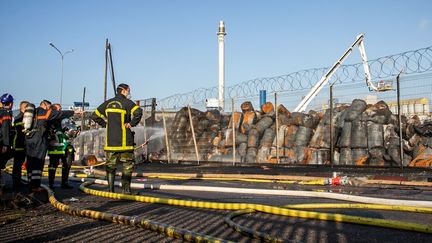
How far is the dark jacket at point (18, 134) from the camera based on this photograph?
8.56 m

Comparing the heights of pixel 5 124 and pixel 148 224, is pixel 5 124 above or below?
above

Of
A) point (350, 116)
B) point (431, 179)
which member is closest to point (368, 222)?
point (431, 179)

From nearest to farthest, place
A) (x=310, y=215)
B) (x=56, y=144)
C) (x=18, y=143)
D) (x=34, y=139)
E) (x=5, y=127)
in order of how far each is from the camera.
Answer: (x=310, y=215), (x=5, y=127), (x=34, y=139), (x=56, y=144), (x=18, y=143)

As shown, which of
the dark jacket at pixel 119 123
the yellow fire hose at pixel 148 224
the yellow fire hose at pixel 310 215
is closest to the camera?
the yellow fire hose at pixel 148 224

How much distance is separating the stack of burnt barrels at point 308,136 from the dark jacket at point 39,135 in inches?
317

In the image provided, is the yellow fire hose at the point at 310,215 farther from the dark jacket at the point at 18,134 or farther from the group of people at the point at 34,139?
the dark jacket at the point at 18,134

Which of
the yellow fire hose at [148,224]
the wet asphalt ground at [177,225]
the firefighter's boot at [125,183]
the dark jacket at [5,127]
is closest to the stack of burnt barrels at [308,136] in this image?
the firefighter's boot at [125,183]

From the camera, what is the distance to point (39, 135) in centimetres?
756

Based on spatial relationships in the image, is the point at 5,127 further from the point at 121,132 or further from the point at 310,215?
the point at 310,215

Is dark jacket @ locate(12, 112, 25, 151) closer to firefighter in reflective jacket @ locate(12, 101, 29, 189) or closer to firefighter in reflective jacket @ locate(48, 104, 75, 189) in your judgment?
firefighter in reflective jacket @ locate(12, 101, 29, 189)

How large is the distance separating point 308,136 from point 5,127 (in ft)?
37.1

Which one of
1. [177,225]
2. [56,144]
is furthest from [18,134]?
→ [177,225]

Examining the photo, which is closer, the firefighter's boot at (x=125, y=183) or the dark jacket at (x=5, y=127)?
the dark jacket at (x=5, y=127)

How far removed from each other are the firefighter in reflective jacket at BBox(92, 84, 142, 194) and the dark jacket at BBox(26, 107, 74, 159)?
3.32 ft
